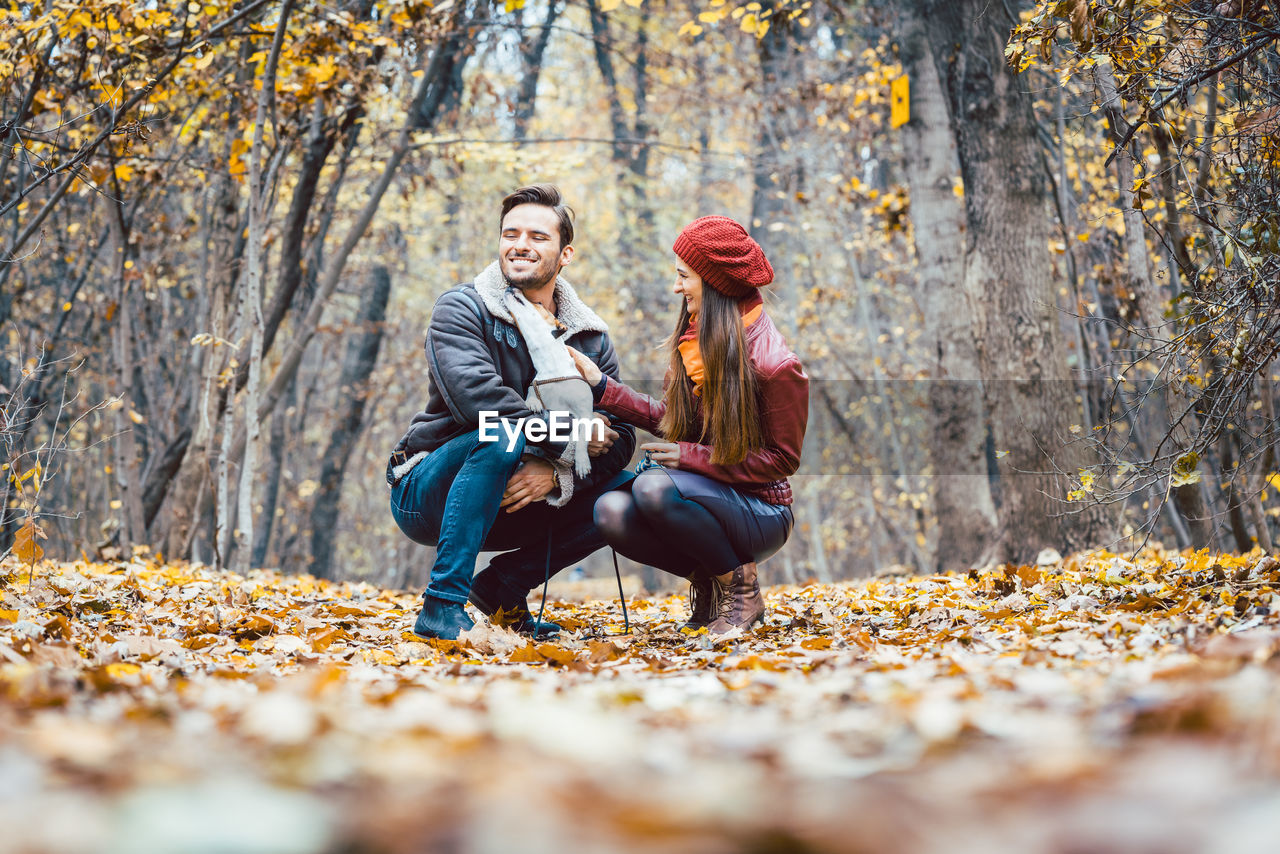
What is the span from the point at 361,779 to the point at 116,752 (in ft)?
1.09

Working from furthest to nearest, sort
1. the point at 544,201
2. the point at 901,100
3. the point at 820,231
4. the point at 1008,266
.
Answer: the point at 820,231
the point at 901,100
the point at 1008,266
the point at 544,201

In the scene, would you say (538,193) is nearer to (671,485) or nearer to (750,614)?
(671,485)

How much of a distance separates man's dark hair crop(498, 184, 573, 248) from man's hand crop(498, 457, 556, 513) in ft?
2.99

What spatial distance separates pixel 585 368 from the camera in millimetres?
3629

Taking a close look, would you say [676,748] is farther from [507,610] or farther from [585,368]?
[507,610]

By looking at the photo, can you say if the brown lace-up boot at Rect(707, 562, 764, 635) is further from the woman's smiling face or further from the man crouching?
the woman's smiling face

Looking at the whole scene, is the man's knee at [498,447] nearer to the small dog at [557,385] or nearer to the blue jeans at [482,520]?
the blue jeans at [482,520]

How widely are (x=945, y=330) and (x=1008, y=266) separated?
1006mm

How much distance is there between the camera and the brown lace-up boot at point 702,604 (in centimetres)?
365

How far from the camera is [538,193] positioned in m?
3.79

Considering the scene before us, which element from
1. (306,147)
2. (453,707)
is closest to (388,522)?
(306,147)

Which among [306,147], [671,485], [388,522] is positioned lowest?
[388,522]

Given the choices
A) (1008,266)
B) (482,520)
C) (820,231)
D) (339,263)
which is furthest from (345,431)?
(482,520)

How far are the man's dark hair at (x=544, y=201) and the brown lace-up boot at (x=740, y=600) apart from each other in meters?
1.45
